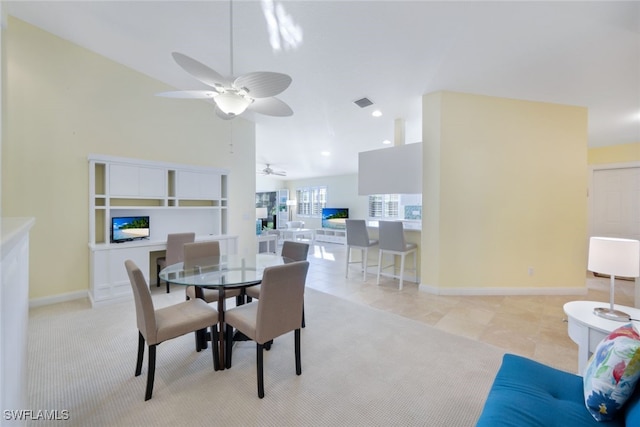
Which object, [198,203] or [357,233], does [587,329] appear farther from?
[198,203]

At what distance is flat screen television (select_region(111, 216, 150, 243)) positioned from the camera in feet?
11.4

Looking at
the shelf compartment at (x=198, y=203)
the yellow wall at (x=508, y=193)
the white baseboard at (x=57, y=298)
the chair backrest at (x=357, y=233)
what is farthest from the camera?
the chair backrest at (x=357, y=233)

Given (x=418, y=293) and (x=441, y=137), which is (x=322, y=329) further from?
(x=441, y=137)

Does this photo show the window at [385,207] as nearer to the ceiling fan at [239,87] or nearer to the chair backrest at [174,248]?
the chair backrest at [174,248]

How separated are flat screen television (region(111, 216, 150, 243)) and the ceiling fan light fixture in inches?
99.3

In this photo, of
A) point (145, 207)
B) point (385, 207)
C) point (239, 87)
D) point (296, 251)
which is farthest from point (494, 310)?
point (385, 207)

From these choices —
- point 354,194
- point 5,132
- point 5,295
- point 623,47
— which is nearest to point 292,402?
point 5,295

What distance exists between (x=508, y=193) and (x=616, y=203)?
3.17m

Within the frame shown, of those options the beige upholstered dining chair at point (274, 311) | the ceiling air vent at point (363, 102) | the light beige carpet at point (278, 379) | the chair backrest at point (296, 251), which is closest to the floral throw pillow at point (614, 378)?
the light beige carpet at point (278, 379)

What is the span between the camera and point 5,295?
916 millimetres

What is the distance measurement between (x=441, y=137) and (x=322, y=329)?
3.05 m

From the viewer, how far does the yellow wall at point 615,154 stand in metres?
4.82

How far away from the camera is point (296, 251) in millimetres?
3082

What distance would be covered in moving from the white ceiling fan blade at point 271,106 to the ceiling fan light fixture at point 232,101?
0.13 metres
